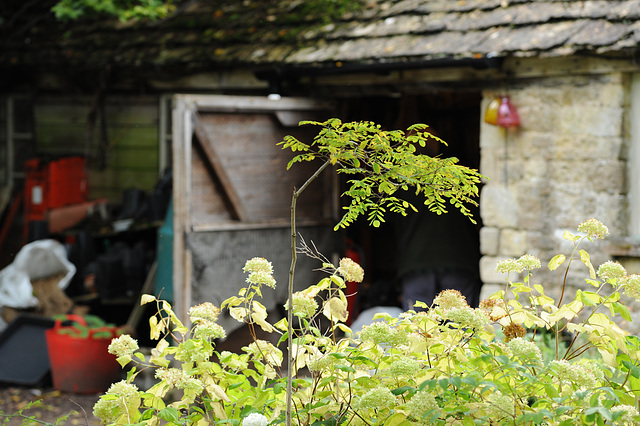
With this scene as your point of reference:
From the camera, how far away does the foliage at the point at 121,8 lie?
728 centimetres

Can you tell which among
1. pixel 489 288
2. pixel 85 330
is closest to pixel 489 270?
pixel 489 288

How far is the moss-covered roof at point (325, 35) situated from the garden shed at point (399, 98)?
0.05ft

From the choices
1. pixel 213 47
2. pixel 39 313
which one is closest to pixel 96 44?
pixel 213 47

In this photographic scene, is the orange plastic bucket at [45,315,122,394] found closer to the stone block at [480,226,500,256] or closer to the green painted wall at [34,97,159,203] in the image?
the green painted wall at [34,97,159,203]

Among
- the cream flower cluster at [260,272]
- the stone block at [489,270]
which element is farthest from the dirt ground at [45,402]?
the cream flower cluster at [260,272]

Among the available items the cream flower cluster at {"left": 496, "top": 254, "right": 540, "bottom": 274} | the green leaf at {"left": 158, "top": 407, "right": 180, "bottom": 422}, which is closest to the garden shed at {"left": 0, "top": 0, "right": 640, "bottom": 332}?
the cream flower cluster at {"left": 496, "top": 254, "right": 540, "bottom": 274}

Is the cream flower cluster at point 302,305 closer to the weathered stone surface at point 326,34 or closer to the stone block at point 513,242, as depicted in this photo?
the weathered stone surface at point 326,34

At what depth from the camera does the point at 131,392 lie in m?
1.98

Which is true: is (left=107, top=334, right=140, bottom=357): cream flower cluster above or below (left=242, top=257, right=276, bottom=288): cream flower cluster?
below

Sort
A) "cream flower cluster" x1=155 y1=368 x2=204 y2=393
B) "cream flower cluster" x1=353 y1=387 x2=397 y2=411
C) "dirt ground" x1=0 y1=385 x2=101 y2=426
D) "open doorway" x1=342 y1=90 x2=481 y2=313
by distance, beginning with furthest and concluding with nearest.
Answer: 1. "open doorway" x1=342 y1=90 x2=481 y2=313
2. "dirt ground" x1=0 y1=385 x2=101 y2=426
3. "cream flower cluster" x1=155 y1=368 x2=204 y2=393
4. "cream flower cluster" x1=353 y1=387 x2=397 y2=411

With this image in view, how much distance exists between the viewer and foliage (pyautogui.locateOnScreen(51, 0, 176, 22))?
728 centimetres

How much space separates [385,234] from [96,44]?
3.60m

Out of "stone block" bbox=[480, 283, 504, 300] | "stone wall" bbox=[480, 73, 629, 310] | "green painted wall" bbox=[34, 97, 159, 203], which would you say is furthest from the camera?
"green painted wall" bbox=[34, 97, 159, 203]

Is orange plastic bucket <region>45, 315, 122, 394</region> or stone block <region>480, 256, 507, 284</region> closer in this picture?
stone block <region>480, 256, 507, 284</region>
